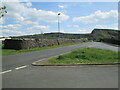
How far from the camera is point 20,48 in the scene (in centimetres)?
2297

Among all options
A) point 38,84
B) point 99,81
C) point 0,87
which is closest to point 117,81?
point 99,81

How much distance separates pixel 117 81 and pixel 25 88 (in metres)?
3.42

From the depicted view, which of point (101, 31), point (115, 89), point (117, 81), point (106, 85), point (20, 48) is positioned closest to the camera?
point (115, 89)

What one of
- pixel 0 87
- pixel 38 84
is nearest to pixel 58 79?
pixel 38 84

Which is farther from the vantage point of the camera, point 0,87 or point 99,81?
point 99,81

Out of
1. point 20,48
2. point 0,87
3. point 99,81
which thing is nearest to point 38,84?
point 0,87

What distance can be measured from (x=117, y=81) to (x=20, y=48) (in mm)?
18817

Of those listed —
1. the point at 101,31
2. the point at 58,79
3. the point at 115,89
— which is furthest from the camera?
the point at 101,31

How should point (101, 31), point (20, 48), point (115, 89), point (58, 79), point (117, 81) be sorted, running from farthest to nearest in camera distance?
point (101, 31), point (20, 48), point (58, 79), point (117, 81), point (115, 89)

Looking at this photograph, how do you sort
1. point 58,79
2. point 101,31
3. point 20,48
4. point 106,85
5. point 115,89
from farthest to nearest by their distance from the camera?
point 101,31
point 20,48
point 58,79
point 106,85
point 115,89

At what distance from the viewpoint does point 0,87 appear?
559 centimetres

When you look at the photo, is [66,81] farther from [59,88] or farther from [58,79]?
[59,88]

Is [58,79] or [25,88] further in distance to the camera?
[58,79]

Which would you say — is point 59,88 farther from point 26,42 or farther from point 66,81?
point 26,42
